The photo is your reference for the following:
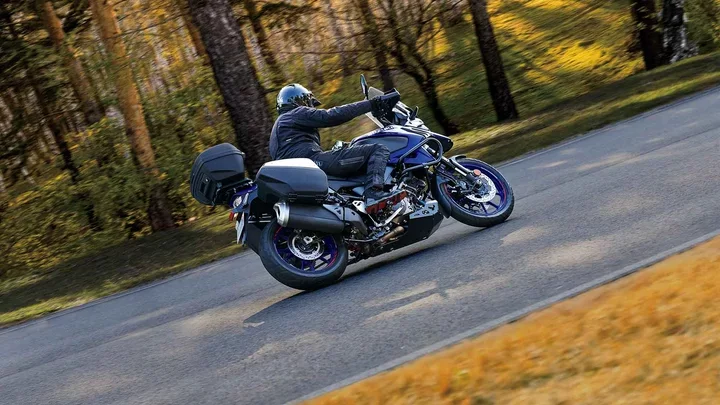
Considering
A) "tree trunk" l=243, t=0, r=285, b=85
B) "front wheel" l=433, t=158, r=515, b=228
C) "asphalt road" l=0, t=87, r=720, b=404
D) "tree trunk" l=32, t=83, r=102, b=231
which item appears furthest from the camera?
"tree trunk" l=243, t=0, r=285, b=85

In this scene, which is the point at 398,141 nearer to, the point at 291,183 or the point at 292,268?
the point at 291,183

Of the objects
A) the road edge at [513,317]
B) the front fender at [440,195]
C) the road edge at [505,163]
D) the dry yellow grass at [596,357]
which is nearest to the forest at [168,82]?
the road edge at [505,163]

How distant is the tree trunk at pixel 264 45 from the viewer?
70.7 ft

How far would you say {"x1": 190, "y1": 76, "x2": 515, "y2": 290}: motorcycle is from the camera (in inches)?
363

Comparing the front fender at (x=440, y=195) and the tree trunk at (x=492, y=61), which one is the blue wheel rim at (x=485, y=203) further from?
the tree trunk at (x=492, y=61)

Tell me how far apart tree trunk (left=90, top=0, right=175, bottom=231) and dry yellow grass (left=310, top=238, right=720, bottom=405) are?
15331 mm

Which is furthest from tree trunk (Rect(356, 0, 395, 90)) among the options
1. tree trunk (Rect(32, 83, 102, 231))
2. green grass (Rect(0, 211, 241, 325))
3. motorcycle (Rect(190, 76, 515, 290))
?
motorcycle (Rect(190, 76, 515, 290))

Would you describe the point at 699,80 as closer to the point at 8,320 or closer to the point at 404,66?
the point at 404,66

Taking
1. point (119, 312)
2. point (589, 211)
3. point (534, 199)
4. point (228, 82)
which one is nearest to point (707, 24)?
point (228, 82)

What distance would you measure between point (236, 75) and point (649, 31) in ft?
38.1

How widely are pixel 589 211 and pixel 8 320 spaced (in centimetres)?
806

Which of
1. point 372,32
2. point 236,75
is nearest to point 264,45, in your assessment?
point 372,32

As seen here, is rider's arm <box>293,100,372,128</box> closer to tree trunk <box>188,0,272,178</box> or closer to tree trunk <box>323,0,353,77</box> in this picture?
tree trunk <box>188,0,272,178</box>

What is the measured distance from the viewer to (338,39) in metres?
23.5
